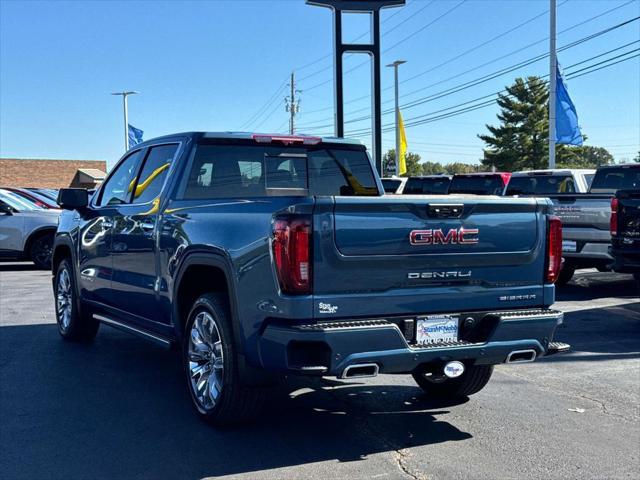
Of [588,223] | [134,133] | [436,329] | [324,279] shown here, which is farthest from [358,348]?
[134,133]

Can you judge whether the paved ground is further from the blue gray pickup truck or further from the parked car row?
the parked car row

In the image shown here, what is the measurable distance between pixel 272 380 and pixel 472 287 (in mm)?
1406

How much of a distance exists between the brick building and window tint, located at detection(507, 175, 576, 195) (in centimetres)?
4035

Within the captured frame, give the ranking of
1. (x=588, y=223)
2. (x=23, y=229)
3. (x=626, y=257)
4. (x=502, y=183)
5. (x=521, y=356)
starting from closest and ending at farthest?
(x=521, y=356), (x=626, y=257), (x=588, y=223), (x=23, y=229), (x=502, y=183)

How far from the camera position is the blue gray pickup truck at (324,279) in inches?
166

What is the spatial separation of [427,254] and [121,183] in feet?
12.2

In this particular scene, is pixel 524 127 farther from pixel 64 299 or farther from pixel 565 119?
pixel 64 299

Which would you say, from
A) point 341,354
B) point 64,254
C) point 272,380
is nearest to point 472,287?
point 341,354

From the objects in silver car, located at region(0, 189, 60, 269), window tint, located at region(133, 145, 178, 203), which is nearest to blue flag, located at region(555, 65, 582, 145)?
silver car, located at region(0, 189, 60, 269)

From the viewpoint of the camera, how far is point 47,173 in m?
53.9

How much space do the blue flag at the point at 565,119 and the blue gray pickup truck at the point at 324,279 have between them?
19580 mm

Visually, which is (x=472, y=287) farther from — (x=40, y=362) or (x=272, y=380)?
(x=40, y=362)

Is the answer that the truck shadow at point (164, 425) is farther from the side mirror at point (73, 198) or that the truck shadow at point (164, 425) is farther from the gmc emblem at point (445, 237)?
the side mirror at point (73, 198)

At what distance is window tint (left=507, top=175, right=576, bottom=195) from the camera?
46.1 feet
